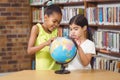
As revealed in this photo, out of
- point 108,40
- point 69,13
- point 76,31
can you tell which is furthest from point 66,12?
point 76,31

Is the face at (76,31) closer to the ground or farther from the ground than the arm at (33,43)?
farther from the ground

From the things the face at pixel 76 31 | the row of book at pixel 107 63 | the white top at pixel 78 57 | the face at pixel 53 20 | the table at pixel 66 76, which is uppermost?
the face at pixel 53 20

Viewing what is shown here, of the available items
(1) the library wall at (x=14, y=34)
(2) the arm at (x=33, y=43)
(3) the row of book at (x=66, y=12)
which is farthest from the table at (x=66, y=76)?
(1) the library wall at (x=14, y=34)

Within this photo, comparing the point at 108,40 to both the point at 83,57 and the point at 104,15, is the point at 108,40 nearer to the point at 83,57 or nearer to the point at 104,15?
the point at 104,15

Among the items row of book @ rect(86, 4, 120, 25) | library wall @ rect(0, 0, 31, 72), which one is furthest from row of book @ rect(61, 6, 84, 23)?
library wall @ rect(0, 0, 31, 72)

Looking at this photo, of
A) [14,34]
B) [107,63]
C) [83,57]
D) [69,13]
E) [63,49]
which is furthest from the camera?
[14,34]

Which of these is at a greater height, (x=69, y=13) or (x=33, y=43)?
(x=69, y=13)

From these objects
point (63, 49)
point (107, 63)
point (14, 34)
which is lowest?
point (107, 63)

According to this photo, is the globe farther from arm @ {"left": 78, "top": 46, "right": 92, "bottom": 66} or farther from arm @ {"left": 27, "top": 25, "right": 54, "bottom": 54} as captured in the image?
arm @ {"left": 27, "top": 25, "right": 54, "bottom": 54}

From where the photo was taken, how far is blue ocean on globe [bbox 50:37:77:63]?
2.31m

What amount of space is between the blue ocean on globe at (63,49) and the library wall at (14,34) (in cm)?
357

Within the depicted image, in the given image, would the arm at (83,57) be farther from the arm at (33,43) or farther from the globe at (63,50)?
the arm at (33,43)

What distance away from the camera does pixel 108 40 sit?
12.9ft

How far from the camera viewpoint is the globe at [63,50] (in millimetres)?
2314
